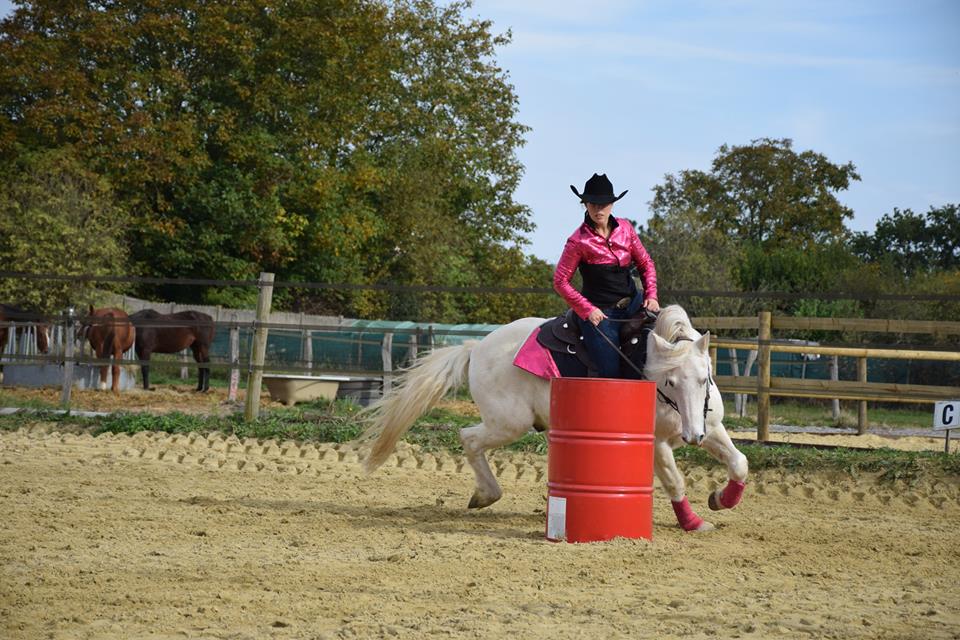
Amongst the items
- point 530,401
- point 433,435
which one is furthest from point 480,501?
point 433,435

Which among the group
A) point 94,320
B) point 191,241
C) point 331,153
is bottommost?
point 94,320

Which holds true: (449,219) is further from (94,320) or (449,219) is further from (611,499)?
(611,499)

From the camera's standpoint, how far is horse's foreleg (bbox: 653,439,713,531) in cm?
561

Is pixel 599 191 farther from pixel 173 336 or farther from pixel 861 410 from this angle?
pixel 173 336

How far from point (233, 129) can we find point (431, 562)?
75.4ft

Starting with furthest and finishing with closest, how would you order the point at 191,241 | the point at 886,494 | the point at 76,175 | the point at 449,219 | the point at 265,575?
1. the point at 449,219
2. the point at 191,241
3. the point at 76,175
4. the point at 886,494
5. the point at 265,575

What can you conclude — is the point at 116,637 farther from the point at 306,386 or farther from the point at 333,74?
the point at 333,74

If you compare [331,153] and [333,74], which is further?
[331,153]

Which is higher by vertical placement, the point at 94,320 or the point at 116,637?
the point at 94,320

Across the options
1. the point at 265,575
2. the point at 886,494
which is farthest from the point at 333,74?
the point at 265,575

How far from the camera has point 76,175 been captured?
915 inches

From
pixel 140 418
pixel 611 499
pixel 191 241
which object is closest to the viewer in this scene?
pixel 611 499

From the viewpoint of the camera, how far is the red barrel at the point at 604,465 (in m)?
5.14

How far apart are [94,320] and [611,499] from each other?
8740 millimetres
